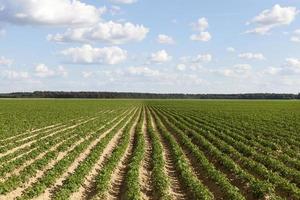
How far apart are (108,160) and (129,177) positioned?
408 centimetres

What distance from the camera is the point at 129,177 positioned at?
49.1ft

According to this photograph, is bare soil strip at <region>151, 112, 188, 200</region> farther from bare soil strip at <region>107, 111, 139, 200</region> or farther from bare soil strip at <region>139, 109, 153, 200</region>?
bare soil strip at <region>107, 111, 139, 200</region>

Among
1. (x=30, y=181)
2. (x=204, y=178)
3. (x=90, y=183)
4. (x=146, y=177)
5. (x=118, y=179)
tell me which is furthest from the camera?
(x=204, y=178)

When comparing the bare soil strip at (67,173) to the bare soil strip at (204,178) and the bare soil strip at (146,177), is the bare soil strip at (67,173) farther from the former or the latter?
the bare soil strip at (204,178)

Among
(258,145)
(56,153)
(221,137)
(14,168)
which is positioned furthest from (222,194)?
(221,137)

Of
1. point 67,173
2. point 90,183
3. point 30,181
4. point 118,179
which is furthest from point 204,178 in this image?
point 30,181

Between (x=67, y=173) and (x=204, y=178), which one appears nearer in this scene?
(x=204, y=178)

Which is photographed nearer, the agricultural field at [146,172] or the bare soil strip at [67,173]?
the bare soil strip at [67,173]

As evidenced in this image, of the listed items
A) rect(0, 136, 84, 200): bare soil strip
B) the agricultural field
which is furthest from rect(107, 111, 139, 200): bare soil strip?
rect(0, 136, 84, 200): bare soil strip

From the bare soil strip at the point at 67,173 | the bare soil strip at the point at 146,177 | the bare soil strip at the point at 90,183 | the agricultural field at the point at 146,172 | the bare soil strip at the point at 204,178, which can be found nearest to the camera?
the bare soil strip at the point at 67,173

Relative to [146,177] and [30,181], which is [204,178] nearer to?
[146,177]

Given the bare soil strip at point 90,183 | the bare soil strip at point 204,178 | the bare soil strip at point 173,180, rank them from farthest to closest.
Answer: the bare soil strip at point 204,178
the bare soil strip at point 173,180
the bare soil strip at point 90,183

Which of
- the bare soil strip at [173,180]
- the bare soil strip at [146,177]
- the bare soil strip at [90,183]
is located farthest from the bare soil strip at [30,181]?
the bare soil strip at [173,180]

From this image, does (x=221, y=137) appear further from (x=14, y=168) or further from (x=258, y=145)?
(x=14, y=168)
